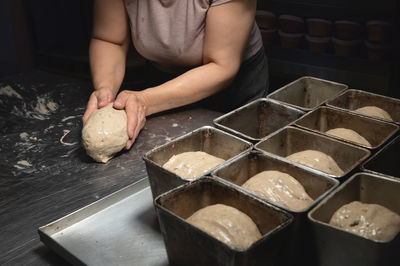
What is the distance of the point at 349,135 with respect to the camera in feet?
4.25

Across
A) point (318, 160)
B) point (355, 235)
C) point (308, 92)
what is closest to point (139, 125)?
point (308, 92)

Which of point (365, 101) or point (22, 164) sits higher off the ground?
point (365, 101)

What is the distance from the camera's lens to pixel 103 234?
47.4 inches

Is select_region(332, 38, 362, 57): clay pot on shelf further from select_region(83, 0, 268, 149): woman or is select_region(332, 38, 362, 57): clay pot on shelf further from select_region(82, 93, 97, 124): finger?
select_region(82, 93, 97, 124): finger

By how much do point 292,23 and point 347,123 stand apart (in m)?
2.39

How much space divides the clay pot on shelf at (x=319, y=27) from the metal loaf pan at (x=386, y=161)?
2.50 m

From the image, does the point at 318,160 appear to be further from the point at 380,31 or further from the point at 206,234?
the point at 380,31

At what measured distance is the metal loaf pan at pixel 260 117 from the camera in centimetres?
143

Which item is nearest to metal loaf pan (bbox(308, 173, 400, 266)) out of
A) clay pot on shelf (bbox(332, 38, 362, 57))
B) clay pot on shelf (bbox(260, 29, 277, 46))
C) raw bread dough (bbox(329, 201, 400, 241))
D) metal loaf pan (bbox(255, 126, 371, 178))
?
raw bread dough (bbox(329, 201, 400, 241))

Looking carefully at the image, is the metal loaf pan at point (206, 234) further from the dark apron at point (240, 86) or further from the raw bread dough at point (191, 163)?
the dark apron at point (240, 86)

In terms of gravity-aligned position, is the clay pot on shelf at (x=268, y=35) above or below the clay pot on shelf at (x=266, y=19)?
below

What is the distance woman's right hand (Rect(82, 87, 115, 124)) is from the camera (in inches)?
71.4

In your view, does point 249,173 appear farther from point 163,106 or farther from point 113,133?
point 163,106

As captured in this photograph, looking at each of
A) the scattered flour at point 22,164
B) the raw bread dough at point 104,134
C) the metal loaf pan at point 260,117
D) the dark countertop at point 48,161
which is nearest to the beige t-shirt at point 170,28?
the dark countertop at point 48,161
